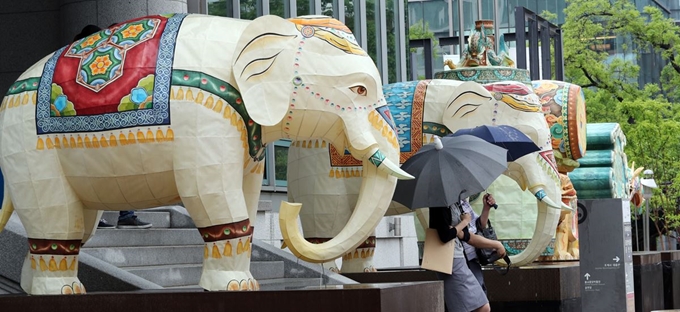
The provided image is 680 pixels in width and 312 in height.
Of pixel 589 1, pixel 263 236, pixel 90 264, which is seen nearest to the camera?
pixel 90 264

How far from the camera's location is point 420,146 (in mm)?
13062

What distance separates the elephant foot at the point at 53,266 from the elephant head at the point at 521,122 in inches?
196

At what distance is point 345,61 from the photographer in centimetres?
933

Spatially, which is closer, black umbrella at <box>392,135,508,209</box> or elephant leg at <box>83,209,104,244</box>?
elephant leg at <box>83,209,104,244</box>

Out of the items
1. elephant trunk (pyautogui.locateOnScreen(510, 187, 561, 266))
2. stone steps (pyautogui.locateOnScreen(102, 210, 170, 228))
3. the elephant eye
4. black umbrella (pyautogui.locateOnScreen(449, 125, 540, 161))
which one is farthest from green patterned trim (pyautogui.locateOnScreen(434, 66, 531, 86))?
the elephant eye

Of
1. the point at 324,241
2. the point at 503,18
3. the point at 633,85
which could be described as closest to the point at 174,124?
the point at 324,241

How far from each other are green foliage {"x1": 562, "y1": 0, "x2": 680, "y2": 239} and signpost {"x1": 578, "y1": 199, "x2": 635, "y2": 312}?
940 inches

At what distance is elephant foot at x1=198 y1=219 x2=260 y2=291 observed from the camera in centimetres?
882

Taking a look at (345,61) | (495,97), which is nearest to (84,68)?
(345,61)

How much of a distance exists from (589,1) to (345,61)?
33016 millimetres

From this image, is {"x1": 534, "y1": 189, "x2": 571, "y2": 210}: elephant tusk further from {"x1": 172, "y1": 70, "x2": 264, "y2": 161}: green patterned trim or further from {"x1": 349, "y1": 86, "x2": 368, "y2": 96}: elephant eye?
{"x1": 172, "y1": 70, "x2": 264, "y2": 161}: green patterned trim

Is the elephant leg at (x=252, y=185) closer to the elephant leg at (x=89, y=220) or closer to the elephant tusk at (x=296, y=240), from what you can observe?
the elephant tusk at (x=296, y=240)

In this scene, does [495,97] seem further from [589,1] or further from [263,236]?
[589,1]

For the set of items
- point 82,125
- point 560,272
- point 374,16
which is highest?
point 374,16
